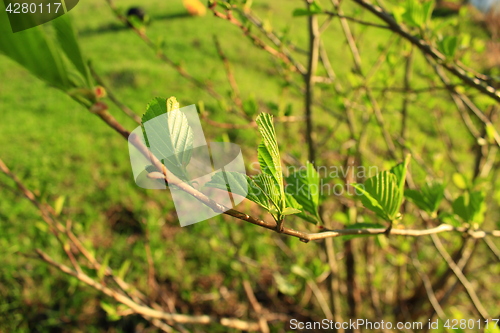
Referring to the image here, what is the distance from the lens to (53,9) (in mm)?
271

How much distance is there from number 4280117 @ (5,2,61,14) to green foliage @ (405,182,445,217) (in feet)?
1.90

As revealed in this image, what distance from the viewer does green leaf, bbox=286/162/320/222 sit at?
1.67ft

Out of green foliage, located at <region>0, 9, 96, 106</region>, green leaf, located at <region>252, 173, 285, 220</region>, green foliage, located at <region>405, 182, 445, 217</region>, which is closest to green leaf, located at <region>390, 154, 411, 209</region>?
green foliage, located at <region>405, 182, 445, 217</region>

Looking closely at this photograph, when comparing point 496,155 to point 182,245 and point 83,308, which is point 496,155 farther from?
point 83,308

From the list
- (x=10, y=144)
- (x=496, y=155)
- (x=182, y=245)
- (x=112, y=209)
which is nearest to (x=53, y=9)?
(x=496, y=155)

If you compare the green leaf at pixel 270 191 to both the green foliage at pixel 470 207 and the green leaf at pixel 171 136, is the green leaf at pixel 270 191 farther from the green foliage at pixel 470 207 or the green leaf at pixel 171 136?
the green foliage at pixel 470 207

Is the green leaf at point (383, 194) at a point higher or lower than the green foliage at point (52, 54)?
lower

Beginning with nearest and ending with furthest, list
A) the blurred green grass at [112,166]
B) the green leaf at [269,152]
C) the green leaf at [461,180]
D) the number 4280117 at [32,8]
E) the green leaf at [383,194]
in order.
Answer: the number 4280117 at [32,8] < the green leaf at [269,152] < the green leaf at [383,194] < the green leaf at [461,180] < the blurred green grass at [112,166]

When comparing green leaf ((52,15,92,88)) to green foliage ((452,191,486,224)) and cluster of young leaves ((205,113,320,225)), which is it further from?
green foliage ((452,191,486,224))

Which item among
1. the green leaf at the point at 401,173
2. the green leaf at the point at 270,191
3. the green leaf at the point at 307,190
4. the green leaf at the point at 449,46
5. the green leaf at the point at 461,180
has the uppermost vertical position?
the green leaf at the point at 449,46

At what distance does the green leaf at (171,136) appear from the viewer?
33cm

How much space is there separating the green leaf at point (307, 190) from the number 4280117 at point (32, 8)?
366 millimetres

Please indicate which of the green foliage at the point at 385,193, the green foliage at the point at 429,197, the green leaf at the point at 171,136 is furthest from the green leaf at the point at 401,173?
the green leaf at the point at 171,136

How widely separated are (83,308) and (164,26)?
5227mm
